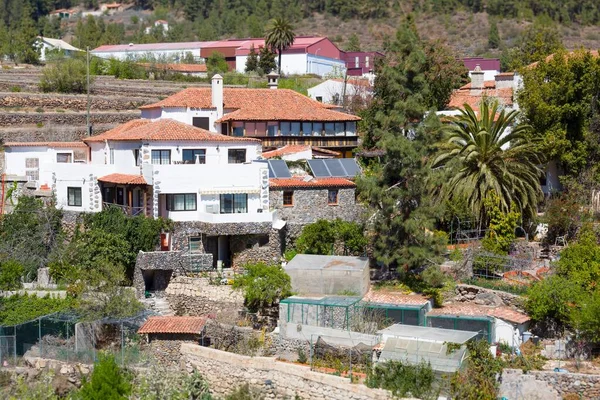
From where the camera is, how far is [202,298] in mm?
37188

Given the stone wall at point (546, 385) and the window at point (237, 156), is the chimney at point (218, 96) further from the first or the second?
the stone wall at point (546, 385)

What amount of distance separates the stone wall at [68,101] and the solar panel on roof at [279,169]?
23.4 metres

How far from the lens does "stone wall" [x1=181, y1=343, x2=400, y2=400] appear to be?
28.3 m

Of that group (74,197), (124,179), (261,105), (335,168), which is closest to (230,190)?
(124,179)

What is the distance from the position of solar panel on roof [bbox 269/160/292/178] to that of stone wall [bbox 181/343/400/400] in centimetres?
1239

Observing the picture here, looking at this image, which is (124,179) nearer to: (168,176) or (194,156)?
(168,176)

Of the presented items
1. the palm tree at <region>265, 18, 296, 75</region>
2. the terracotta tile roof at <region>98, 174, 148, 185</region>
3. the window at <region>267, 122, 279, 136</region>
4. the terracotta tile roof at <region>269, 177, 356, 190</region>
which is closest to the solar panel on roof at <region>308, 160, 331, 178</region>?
the terracotta tile roof at <region>269, 177, 356, 190</region>

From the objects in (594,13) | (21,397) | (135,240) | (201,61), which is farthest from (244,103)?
(594,13)

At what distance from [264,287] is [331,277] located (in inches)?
105

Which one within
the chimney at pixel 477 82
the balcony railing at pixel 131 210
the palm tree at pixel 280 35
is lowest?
the balcony railing at pixel 131 210

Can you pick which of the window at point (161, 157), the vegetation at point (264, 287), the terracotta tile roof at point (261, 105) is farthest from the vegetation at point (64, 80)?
the vegetation at point (264, 287)

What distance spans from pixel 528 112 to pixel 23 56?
56229 millimetres

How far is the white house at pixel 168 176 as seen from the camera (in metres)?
40.5

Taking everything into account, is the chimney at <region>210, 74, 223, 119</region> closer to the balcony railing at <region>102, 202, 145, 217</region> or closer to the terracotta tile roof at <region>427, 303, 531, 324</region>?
the balcony railing at <region>102, 202, 145, 217</region>
